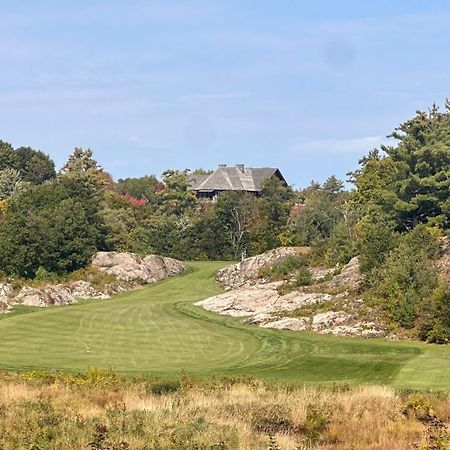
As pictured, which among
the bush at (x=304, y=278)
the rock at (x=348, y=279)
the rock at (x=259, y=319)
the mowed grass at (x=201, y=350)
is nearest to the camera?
the mowed grass at (x=201, y=350)

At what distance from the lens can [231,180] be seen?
13125 cm

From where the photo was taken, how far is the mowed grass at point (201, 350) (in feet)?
106

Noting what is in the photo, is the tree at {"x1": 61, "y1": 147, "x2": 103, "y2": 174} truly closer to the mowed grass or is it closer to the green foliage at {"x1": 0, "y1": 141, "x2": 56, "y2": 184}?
the green foliage at {"x1": 0, "y1": 141, "x2": 56, "y2": 184}

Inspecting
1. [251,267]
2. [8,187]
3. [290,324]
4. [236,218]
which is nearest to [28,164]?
[8,187]

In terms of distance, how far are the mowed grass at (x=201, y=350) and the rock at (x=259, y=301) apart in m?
2.21

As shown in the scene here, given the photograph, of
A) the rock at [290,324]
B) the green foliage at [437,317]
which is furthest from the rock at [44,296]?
the green foliage at [437,317]

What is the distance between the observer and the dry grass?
15.8m

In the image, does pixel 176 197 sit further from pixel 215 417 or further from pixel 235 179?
pixel 215 417

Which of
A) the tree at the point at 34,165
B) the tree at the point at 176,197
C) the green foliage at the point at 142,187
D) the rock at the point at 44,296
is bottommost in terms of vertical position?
the rock at the point at 44,296

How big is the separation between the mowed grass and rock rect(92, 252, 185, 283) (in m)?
21.5

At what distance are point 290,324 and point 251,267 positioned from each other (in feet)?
88.5

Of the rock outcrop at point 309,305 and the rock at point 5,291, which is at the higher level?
the rock at point 5,291

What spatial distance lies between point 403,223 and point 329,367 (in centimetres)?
3065

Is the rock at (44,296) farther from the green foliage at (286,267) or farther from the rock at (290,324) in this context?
the rock at (290,324)
